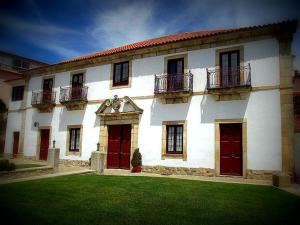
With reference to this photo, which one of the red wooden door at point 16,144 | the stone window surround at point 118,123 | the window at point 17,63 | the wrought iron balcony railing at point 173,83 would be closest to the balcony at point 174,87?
the wrought iron balcony railing at point 173,83

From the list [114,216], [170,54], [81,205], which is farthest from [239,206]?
[170,54]

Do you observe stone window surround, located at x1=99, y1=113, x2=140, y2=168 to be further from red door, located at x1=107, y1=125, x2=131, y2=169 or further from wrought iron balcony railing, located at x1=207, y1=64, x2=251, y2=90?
wrought iron balcony railing, located at x1=207, y1=64, x2=251, y2=90

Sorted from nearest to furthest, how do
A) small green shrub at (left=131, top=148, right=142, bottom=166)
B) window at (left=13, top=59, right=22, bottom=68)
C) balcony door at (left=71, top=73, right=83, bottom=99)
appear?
small green shrub at (left=131, top=148, right=142, bottom=166)
balcony door at (left=71, top=73, right=83, bottom=99)
window at (left=13, top=59, right=22, bottom=68)

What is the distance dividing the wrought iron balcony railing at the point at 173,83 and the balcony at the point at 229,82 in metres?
1.00

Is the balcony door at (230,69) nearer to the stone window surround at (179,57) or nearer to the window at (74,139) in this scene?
the stone window surround at (179,57)

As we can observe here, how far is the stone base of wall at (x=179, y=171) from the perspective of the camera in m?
12.0

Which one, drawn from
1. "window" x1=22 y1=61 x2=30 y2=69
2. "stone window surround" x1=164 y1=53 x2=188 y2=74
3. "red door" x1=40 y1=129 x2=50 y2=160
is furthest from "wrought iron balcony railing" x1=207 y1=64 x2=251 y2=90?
"window" x1=22 y1=61 x2=30 y2=69

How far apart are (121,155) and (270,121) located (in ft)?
26.0

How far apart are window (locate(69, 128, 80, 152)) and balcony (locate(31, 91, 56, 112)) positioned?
243 centimetres

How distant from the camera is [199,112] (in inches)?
494

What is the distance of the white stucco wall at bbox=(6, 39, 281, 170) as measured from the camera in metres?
11.1

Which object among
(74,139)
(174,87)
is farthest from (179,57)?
(74,139)

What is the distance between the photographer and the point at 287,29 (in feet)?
36.3

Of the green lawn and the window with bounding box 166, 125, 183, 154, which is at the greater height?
the window with bounding box 166, 125, 183, 154
